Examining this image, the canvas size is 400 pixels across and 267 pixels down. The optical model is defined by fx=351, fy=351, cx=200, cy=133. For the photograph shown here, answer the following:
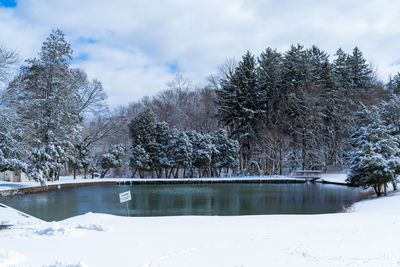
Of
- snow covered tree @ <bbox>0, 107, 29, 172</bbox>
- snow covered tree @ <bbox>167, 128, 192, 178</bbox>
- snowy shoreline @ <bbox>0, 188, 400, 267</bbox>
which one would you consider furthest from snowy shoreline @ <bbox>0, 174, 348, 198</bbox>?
snowy shoreline @ <bbox>0, 188, 400, 267</bbox>

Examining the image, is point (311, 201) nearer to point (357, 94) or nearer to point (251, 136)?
point (251, 136)

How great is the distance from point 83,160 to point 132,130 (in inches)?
184

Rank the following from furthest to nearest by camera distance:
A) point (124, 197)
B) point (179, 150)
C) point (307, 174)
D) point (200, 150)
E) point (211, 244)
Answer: point (307, 174), point (200, 150), point (179, 150), point (124, 197), point (211, 244)

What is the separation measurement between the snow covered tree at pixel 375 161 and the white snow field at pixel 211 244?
22.4 feet

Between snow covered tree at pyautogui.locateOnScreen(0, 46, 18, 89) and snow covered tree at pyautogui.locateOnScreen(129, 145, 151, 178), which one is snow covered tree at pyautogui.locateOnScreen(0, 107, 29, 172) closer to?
snow covered tree at pyautogui.locateOnScreen(0, 46, 18, 89)

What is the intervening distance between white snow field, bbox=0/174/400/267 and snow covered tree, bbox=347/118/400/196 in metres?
6.84

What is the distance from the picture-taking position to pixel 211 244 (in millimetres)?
5754

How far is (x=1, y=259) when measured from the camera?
457cm

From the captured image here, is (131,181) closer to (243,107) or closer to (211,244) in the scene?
(243,107)

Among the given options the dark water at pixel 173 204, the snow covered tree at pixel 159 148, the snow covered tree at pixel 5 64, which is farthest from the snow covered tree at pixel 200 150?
the snow covered tree at pixel 5 64

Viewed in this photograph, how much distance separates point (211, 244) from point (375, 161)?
435 inches

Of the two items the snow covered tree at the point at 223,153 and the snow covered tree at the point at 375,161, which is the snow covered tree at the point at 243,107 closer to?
the snow covered tree at the point at 223,153

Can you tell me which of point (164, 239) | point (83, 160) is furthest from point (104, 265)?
point (83, 160)

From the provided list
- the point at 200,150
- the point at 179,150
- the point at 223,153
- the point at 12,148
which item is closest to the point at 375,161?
the point at 12,148
